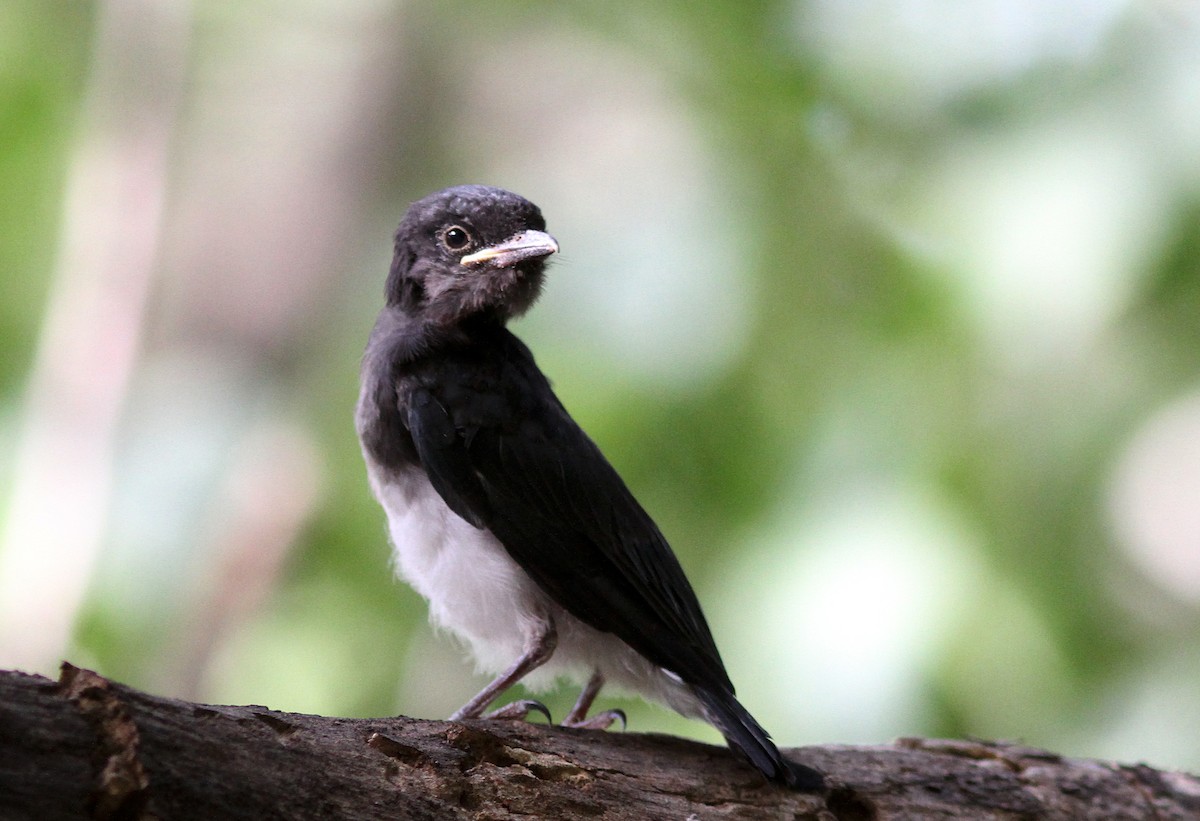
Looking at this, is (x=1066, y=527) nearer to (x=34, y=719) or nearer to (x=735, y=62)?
(x=735, y=62)

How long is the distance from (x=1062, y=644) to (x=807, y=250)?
1894mm

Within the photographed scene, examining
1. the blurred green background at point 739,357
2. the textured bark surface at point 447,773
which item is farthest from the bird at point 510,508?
the blurred green background at point 739,357

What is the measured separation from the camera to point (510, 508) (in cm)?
317

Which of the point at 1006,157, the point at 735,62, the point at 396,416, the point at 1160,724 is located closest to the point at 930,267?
the point at 1006,157

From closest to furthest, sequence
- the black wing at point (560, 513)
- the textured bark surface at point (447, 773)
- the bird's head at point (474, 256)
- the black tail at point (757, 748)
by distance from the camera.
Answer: the textured bark surface at point (447, 773) < the black tail at point (757, 748) < the black wing at point (560, 513) < the bird's head at point (474, 256)

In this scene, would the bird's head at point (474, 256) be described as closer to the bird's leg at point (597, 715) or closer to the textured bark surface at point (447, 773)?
the bird's leg at point (597, 715)

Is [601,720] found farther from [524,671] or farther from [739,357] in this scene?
[739,357]

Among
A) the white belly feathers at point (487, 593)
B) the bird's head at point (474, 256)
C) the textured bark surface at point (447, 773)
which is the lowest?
the textured bark surface at point (447, 773)

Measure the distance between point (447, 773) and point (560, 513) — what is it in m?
0.90

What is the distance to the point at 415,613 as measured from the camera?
5.17m

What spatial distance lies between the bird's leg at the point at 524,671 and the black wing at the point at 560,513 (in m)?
0.16

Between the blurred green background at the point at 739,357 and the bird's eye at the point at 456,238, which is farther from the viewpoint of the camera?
the blurred green background at the point at 739,357

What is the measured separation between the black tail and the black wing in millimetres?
106

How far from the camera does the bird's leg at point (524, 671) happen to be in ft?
10.3
